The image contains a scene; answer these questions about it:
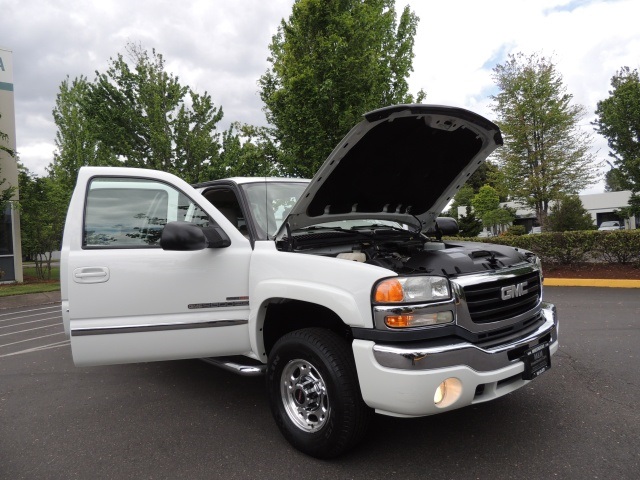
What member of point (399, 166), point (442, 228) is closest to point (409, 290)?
point (399, 166)

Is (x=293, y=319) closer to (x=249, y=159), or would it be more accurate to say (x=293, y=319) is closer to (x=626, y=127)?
(x=249, y=159)

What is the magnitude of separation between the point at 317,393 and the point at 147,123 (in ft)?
44.0

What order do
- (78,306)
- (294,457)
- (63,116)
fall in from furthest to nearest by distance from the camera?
(63,116) → (78,306) → (294,457)

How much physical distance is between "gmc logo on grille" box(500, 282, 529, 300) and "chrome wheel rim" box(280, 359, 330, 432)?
1.26m

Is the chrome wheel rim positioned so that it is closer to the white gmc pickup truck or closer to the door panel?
the white gmc pickup truck

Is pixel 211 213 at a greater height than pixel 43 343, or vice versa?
pixel 211 213

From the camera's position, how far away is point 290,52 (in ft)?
38.6

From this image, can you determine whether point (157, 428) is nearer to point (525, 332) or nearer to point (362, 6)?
point (525, 332)

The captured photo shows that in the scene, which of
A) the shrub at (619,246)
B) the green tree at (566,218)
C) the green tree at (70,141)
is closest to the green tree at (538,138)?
the green tree at (566,218)

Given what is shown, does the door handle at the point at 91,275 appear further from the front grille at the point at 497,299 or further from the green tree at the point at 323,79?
the green tree at the point at 323,79

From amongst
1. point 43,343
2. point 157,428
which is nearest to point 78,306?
point 157,428

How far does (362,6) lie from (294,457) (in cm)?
1216

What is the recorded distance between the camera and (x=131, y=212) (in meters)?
3.53

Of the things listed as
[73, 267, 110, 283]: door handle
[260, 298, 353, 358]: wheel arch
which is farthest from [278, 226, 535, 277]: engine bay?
Result: [73, 267, 110, 283]: door handle
